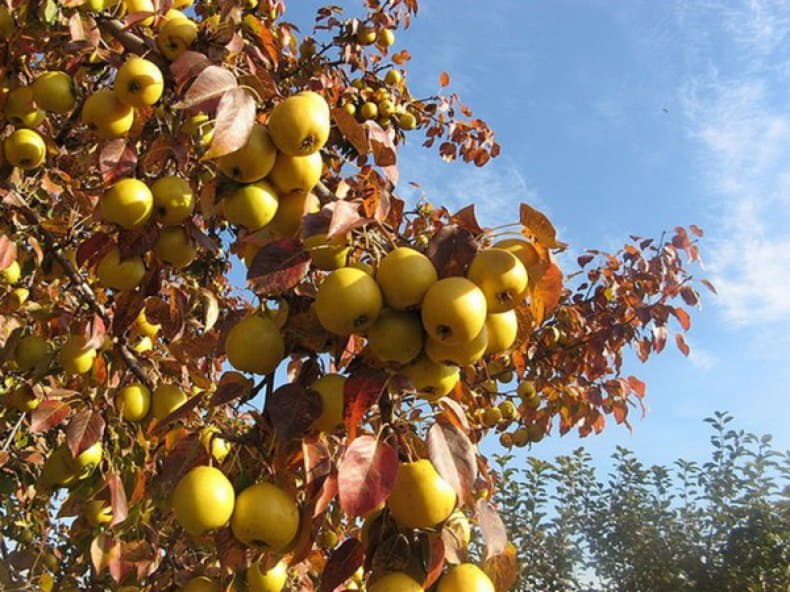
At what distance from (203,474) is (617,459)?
7273 mm

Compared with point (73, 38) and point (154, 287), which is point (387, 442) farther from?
point (73, 38)

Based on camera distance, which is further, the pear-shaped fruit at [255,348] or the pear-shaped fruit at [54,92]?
the pear-shaped fruit at [54,92]

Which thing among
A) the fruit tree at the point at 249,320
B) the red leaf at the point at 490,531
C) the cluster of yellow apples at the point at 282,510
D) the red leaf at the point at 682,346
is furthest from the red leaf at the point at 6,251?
the red leaf at the point at 682,346

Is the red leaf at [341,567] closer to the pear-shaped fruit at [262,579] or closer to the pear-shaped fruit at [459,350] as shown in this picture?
the pear-shaped fruit at [262,579]

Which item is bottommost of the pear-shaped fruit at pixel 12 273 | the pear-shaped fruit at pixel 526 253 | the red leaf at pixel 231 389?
the red leaf at pixel 231 389

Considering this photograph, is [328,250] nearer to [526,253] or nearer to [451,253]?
[451,253]

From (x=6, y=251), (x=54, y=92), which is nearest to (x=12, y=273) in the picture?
(x=6, y=251)

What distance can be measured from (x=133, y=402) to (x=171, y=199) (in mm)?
893

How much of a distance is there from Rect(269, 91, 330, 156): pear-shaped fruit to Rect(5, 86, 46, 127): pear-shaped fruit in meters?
1.31

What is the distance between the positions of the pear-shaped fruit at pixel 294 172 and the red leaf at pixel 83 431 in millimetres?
1070

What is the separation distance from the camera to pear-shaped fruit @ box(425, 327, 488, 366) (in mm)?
1151

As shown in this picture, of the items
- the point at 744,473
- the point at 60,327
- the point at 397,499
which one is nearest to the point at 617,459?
the point at 744,473

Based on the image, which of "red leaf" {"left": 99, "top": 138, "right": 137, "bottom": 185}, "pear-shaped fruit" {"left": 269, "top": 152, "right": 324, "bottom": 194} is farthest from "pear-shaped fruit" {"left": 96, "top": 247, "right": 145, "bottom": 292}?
"pear-shaped fruit" {"left": 269, "top": 152, "right": 324, "bottom": 194}

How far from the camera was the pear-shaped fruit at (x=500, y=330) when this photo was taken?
122 centimetres
